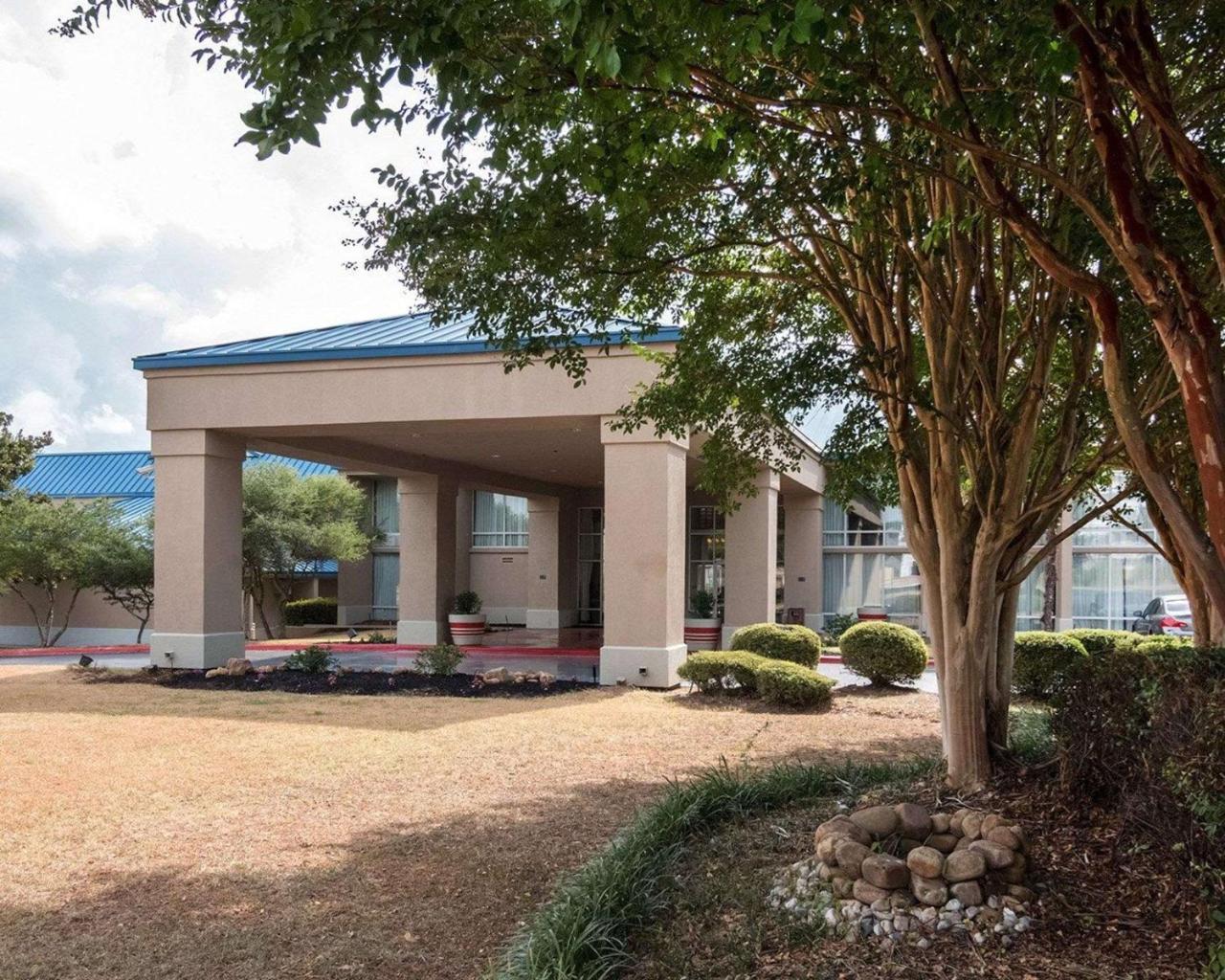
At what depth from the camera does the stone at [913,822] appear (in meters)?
5.61

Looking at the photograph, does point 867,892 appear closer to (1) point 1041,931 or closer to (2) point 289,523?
(1) point 1041,931

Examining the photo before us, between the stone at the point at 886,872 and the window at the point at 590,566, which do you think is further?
the window at the point at 590,566

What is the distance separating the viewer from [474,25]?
482cm

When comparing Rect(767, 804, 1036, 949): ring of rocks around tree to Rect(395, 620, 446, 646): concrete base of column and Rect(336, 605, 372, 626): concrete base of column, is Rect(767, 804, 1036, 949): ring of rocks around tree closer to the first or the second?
Rect(395, 620, 446, 646): concrete base of column

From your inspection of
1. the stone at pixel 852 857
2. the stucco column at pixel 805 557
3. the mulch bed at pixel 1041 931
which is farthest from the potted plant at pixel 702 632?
the stone at pixel 852 857

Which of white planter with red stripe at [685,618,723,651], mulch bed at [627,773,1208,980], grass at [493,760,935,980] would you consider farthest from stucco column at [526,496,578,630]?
mulch bed at [627,773,1208,980]

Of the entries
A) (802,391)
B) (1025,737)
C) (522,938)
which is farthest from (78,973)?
(1025,737)

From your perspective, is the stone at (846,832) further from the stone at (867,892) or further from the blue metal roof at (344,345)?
the blue metal roof at (344,345)

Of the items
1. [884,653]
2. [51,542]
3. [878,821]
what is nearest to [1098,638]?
[884,653]

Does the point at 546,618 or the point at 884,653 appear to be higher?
the point at 884,653

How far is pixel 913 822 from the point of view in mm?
5633

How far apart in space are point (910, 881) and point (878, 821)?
48 cm

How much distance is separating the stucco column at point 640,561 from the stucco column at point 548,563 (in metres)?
16.5

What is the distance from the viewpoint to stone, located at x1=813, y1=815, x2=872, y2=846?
550cm
